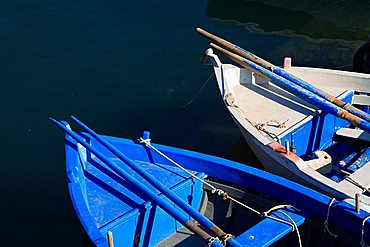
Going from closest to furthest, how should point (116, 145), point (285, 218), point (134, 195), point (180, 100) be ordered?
1. point (285, 218)
2. point (134, 195)
3. point (116, 145)
4. point (180, 100)

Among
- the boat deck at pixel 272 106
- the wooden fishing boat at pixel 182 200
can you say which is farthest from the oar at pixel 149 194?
the boat deck at pixel 272 106

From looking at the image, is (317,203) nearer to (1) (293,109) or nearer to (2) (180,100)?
(1) (293,109)

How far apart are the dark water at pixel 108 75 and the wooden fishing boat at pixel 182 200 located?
1495 millimetres

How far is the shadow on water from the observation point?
12.8m

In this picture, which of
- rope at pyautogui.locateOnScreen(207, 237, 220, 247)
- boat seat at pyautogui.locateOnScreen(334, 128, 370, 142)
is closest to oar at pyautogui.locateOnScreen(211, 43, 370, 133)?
boat seat at pyautogui.locateOnScreen(334, 128, 370, 142)

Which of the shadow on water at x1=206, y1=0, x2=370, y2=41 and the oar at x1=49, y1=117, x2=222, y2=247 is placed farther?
the shadow on water at x1=206, y1=0, x2=370, y2=41

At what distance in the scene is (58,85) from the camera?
436 inches

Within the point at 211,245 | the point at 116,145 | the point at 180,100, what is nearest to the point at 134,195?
the point at 116,145

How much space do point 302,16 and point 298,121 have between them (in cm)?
574

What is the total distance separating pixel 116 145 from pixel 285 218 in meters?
2.13

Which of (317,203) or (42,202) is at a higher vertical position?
(317,203)

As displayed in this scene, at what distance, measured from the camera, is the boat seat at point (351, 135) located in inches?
316

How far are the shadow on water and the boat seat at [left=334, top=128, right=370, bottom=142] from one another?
4484 mm

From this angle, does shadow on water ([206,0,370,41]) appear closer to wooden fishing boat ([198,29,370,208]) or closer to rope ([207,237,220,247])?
wooden fishing boat ([198,29,370,208])
